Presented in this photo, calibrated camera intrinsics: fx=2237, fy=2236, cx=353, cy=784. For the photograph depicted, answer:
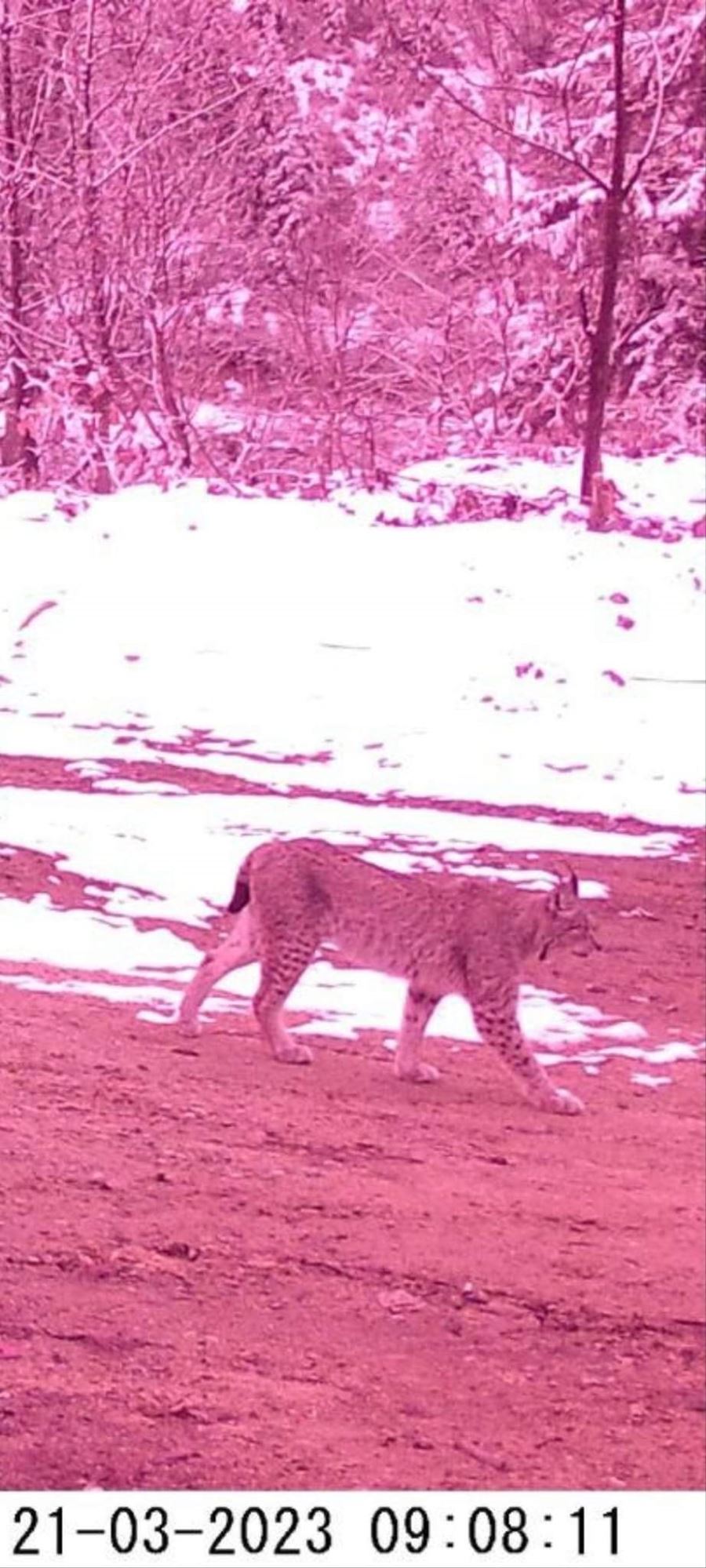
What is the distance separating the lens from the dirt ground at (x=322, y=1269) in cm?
213

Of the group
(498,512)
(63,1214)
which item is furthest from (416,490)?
(63,1214)

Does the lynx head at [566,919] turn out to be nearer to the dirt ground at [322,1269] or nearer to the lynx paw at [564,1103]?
the dirt ground at [322,1269]

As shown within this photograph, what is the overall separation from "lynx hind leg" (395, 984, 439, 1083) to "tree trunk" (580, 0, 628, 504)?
60 cm

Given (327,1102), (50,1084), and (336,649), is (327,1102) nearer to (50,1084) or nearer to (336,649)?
(50,1084)

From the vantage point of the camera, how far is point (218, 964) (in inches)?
92.7

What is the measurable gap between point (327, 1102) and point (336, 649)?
492 millimetres

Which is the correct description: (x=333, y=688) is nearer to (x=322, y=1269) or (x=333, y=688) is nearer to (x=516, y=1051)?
(x=516, y=1051)

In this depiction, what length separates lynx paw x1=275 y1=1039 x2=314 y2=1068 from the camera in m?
2.36

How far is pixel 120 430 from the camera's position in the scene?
234 cm

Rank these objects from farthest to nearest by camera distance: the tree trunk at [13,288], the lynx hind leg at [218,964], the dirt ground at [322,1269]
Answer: the lynx hind leg at [218,964]
the tree trunk at [13,288]
the dirt ground at [322,1269]

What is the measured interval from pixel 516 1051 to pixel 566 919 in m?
0.16

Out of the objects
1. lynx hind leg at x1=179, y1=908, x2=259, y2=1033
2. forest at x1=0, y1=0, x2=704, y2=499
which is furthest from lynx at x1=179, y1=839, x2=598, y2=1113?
forest at x1=0, y1=0, x2=704, y2=499

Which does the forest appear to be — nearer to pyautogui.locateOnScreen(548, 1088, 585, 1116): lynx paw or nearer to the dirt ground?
the dirt ground

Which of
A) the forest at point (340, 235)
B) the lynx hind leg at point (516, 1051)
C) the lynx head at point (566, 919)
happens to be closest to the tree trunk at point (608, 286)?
the forest at point (340, 235)
